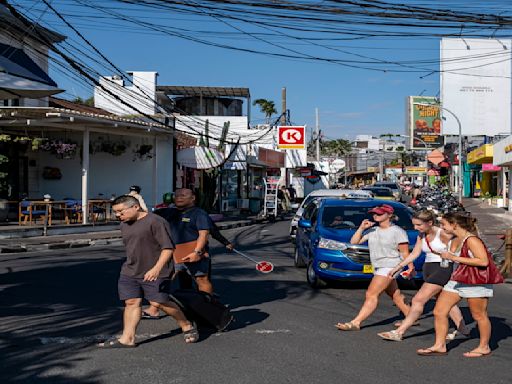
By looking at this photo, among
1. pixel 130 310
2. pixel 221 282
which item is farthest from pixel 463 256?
pixel 221 282

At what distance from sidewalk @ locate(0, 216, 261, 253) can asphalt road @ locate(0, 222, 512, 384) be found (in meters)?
6.41

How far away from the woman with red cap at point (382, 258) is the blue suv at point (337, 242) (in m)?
2.72

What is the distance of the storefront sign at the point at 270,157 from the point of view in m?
35.3

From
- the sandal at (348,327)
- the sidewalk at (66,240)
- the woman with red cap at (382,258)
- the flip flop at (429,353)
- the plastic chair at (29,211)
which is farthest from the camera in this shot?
the plastic chair at (29,211)

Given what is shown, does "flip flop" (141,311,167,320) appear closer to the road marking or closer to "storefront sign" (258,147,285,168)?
the road marking

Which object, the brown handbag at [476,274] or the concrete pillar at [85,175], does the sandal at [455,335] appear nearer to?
the brown handbag at [476,274]

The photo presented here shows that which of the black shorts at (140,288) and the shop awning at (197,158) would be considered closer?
the black shorts at (140,288)

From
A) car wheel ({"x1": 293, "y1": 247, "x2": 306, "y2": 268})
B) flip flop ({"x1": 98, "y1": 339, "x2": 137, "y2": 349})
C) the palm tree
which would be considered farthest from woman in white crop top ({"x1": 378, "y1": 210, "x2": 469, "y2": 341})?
the palm tree

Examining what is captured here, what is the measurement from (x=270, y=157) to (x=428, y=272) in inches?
1214

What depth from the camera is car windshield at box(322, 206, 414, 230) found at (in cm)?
1130

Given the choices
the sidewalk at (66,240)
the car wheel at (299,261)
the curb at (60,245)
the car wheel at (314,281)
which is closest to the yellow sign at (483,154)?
the sidewalk at (66,240)

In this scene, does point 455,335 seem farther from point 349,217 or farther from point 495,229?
point 495,229

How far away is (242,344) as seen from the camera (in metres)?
6.82

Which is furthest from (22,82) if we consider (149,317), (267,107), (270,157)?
(267,107)
